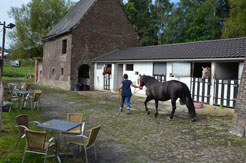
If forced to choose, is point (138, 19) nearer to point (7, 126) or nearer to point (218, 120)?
point (218, 120)

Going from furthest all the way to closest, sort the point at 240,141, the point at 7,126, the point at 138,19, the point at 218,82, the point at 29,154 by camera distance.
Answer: the point at 138,19 → the point at 218,82 → the point at 7,126 → the point at 240,141 → the point at 29,154

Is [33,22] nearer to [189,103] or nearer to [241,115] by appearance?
[189,103]

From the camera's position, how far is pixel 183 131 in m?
7.26

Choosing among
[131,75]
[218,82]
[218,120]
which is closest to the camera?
[218,120]

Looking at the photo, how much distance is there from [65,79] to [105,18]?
7.51 meters

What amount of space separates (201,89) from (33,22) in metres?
27.0

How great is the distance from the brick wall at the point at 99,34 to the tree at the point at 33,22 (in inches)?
491

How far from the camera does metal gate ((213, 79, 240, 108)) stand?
1119 centimetres

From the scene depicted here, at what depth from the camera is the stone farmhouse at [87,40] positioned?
21875 mm

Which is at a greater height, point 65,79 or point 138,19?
point 138,19

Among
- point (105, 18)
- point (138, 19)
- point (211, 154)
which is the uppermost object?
point (138, 19)

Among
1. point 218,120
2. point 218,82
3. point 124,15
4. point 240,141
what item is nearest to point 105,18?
point 124,15

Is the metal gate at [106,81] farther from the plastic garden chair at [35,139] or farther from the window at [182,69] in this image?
the plastic garden chair at [35,139]

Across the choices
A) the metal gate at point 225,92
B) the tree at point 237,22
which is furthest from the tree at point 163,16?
the metal gate at point 225,92
